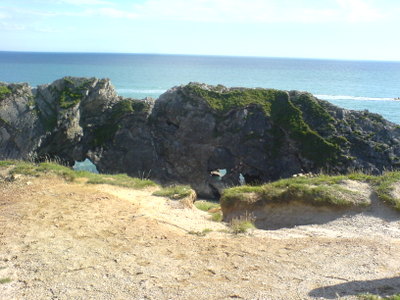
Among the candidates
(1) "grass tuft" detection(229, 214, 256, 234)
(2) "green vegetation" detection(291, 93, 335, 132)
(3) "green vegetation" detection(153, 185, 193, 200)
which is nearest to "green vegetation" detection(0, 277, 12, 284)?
(1) "grass tuft" detection(229, 214, 256, 234)

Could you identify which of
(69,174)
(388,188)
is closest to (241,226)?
(388,188)

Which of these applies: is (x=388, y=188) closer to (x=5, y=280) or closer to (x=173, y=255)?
(x=173, y=255)

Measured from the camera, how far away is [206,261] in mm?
9680

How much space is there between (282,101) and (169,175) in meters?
12.5

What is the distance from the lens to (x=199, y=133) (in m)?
37.7

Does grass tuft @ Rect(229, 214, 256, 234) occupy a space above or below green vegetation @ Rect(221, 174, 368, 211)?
below

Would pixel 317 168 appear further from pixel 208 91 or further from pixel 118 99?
pixel 118 99

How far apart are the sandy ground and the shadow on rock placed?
2cm

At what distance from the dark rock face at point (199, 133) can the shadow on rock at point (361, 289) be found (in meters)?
26.3

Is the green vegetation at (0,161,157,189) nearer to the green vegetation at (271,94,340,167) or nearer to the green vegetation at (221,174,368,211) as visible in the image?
the green vegetation at (221,174,368,211)

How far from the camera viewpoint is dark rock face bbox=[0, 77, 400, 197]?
3575cm

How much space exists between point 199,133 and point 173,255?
27.9m

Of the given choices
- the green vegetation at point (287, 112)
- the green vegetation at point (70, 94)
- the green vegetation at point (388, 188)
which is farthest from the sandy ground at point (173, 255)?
the green vegetation at point (70, 94)

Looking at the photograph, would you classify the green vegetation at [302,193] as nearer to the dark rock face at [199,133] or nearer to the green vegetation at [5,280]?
the green vegetation at [5,280]
